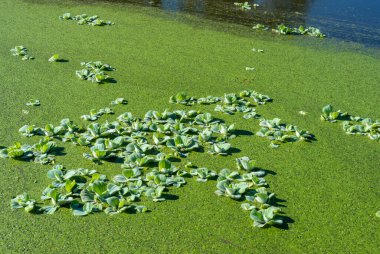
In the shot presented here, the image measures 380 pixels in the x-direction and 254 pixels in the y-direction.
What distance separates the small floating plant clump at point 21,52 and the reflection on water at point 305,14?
2079 millimetres

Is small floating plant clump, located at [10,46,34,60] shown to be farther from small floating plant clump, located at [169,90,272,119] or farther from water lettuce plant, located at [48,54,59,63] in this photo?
small floating plant clump, located at [169,90,272,119]

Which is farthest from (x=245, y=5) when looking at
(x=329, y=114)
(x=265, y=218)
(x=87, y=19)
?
(x=265, y=218)

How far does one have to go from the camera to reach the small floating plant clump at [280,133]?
2.73m

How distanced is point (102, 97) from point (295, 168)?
141 cm

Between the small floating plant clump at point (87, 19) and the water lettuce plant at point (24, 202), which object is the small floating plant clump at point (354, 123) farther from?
the small floating plant clump at point (87, 19)

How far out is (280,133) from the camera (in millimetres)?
2744

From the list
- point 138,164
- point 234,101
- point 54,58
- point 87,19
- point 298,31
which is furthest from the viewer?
point 298,31

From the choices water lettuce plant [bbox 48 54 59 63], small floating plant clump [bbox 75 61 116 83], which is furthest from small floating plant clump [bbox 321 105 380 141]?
water lettuce plant [bbox 48 54 59 63]

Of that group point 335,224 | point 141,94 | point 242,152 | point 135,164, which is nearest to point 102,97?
point 141,94

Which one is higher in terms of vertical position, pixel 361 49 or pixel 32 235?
pixel 361 49

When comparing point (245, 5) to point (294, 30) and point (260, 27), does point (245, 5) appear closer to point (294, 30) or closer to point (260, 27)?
point (260, 27)

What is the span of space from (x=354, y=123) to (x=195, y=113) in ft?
3.55

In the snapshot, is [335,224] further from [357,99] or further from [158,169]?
[357,99]

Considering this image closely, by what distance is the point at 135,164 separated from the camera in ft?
7.74
